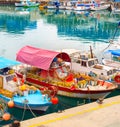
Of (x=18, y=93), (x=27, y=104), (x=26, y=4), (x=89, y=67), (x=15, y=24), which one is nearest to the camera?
(x=27, y=104)

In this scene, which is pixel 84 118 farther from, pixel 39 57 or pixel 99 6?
pixel 99 6

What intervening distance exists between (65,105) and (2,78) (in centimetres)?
523

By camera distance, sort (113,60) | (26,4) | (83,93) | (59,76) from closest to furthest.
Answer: (83,93), (59,76), (113,60), (26,4)

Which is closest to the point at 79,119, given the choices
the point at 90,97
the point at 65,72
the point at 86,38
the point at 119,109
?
the point at 119,109

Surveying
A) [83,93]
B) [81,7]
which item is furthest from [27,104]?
[81,7]

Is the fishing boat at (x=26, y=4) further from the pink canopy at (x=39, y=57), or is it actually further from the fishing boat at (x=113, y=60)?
the pink canopy at (x=39, y=57)

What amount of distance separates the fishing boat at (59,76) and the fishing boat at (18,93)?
7.99 feet

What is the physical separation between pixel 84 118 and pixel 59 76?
8.66 meters

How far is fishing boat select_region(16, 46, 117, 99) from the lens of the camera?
25562 millimetres

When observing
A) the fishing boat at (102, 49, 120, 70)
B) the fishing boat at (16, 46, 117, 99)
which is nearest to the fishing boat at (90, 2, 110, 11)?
the fishing boat at (102, 49, 120, 70)

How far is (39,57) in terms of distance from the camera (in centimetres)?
2681

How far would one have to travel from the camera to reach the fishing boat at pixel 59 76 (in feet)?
83.9

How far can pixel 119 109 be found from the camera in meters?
20.1

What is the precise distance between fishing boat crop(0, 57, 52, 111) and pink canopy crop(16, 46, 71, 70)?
2.17 m
